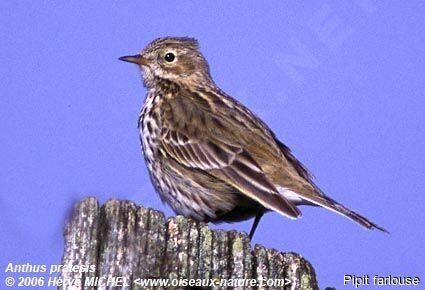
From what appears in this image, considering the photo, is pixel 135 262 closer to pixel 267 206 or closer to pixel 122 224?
pixel 122 224

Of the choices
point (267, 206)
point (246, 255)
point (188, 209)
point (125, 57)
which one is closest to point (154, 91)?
point (125, 57)

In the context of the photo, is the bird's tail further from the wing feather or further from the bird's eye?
the bird's eye

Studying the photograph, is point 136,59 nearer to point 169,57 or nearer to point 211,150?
point 169,57

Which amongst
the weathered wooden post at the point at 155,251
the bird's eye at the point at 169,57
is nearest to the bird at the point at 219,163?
the bird's eye at the point at 169,57

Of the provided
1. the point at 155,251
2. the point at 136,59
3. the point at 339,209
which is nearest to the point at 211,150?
the point at 339,209

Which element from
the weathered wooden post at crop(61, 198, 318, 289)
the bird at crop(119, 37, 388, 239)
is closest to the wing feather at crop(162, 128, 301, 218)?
the bird at crop(119, 37, 388, 239)

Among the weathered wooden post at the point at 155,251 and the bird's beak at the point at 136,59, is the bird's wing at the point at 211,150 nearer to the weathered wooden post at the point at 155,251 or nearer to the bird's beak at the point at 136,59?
the bird's beak at the point at 136,59
